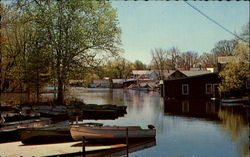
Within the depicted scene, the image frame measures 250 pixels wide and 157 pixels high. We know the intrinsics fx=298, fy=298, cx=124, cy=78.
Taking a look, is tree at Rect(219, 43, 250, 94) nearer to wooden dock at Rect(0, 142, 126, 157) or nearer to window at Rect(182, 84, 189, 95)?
window at Rect(182, 84, 189, 95)

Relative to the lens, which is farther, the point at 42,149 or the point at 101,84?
the point at 101,84

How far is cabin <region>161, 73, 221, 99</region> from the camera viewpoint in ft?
161

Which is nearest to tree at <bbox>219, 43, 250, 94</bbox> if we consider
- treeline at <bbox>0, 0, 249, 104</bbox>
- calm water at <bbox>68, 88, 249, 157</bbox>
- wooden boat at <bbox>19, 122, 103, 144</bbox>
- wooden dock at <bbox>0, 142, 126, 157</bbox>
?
treeline at <bbox>0, 0, 249, 104</bbox>

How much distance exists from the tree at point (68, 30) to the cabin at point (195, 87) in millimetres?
18035

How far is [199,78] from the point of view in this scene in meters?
50.2

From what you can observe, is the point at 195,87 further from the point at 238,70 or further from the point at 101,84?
the point at 101,84

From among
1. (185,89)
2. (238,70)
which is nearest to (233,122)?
(238,70)

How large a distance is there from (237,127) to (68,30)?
79.6 ft

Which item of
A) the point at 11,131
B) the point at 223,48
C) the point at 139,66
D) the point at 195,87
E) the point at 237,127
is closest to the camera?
the point at 11,131

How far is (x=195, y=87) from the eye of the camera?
50.7 meters

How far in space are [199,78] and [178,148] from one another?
32807mm

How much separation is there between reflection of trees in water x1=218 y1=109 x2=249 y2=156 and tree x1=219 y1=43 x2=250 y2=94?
9899mm

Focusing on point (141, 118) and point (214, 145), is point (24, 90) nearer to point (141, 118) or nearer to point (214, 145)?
point (141, 118)

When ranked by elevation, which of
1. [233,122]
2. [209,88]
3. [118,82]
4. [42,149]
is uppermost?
[118,82]
